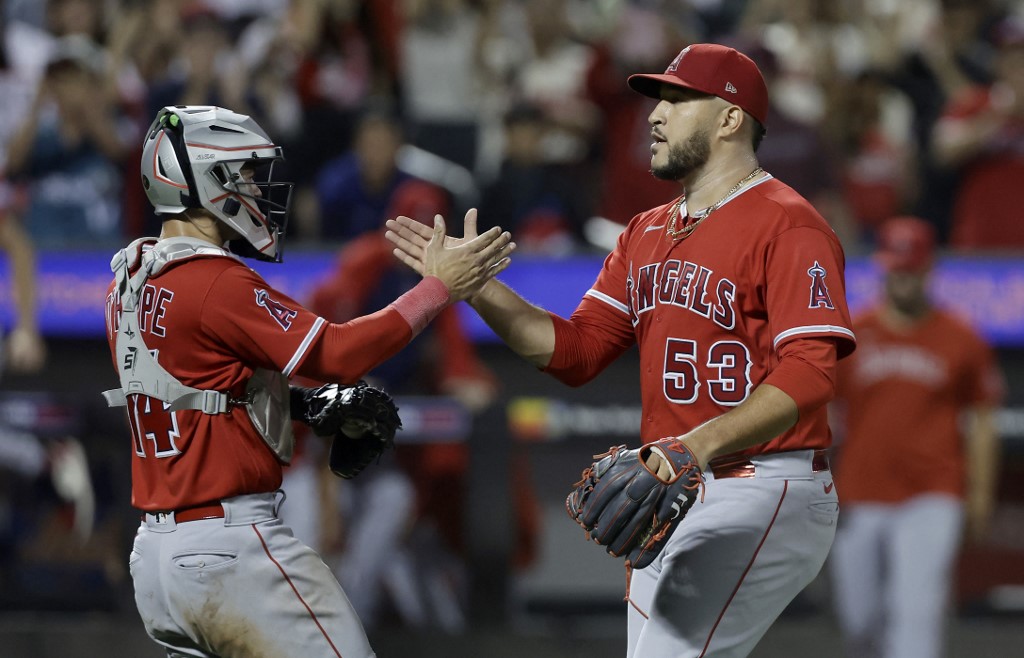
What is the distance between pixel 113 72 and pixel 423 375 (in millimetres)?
2866

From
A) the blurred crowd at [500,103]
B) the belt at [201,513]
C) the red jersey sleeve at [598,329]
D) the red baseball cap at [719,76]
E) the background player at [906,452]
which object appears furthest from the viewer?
the blurred crowd at [500,103]

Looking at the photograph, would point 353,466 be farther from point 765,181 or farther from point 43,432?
point 43,432

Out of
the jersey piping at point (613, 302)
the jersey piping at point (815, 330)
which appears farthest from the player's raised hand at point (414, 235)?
the jersey piping at point (815, 330)

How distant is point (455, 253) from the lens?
412 cm

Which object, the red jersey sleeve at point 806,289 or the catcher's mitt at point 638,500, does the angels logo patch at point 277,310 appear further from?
the red jersey sleeve at point 806,289

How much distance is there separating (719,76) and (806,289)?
68 centimetres

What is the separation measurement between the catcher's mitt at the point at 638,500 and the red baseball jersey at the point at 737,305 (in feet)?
1.27

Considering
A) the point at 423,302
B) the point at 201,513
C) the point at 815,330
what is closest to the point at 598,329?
the point at 423,302

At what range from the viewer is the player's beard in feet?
13.3

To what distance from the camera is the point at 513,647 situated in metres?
7.71

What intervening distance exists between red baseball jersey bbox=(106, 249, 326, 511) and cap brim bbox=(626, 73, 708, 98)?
1131 millimetres

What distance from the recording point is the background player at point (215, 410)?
147 inches

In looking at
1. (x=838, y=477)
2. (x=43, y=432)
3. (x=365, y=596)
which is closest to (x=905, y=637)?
(x=838, y=477)

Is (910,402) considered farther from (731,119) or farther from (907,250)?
(731,119)
